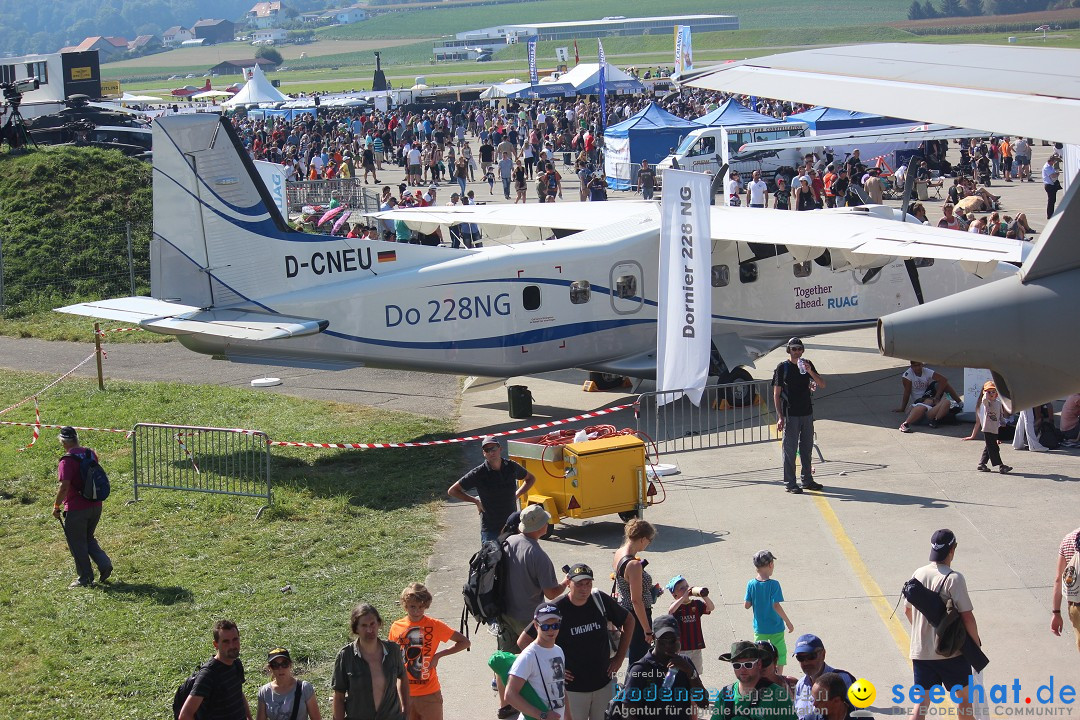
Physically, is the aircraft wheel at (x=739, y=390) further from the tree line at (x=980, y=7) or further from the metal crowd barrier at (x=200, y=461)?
the tree line at (x=980, y=7)

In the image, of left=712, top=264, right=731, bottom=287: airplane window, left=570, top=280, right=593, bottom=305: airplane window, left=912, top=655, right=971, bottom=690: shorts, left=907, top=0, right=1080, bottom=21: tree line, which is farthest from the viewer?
left=907, top=0, right=1080, bottom=21: tree line

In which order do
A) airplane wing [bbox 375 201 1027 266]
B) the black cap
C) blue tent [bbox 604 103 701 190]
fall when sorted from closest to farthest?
the black cap, airplane wing [bbox 375 201 1027 266], blue tent [bbox 604 103 701 190]

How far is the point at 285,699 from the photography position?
7.60 meters

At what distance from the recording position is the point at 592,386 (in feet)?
64.2

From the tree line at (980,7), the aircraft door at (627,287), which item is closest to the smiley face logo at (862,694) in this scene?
the aircraft door at (627,287)

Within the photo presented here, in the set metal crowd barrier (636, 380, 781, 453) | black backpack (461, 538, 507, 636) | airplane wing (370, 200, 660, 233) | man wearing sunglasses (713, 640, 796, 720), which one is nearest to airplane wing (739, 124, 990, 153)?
airplane wing (370, 200, 660, 233)

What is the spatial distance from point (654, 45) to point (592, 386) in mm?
145255

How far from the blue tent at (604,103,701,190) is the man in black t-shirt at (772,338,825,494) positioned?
28.6 meters

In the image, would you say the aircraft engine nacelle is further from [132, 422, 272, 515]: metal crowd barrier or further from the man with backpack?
[132, 422, 272, 515]: metal crowd barrier

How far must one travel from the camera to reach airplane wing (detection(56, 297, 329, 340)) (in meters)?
15.1

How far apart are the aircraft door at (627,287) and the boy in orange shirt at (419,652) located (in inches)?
395

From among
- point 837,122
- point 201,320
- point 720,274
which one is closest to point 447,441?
point 201,320

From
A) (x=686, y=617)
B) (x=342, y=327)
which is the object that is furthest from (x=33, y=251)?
(x=686, y=617)

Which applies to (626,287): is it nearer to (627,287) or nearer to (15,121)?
(627,287)
